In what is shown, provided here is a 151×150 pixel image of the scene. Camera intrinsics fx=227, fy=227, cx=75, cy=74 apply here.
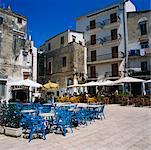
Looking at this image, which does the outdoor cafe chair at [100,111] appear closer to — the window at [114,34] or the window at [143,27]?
the window at [143,27]

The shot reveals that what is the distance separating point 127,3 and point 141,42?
650 centimetres

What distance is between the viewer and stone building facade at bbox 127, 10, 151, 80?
28812 millimetres

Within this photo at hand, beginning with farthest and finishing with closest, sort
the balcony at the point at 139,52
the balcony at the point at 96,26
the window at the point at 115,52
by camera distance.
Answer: the balcony at the point at 96,26 < the window at the point at 115,52 < the balcony at the point at 139,52

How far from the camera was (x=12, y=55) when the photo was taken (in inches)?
993

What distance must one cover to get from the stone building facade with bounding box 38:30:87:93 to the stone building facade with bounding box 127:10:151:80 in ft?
22.4

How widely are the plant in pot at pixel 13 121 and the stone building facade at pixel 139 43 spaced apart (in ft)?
75.7

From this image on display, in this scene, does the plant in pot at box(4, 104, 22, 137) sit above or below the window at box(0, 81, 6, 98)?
below

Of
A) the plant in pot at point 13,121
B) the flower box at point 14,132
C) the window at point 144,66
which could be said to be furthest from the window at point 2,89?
the window at point 144,66

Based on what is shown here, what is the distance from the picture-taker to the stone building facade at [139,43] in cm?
2881

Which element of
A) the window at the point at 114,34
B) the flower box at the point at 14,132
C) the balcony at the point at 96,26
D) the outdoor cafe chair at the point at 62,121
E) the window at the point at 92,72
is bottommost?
the flower box at the point at 14,132

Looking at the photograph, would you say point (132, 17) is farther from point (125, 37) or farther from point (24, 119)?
point (24, 119)

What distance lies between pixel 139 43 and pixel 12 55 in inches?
645

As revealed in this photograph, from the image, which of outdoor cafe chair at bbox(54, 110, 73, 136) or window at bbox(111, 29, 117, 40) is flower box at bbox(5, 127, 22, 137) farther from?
window at bbox(111, 29, 117, 40)

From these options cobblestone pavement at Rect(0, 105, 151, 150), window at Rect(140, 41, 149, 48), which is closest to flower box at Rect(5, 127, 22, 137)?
cobblestone pavement at Rect(0, 105, 151, 150)
